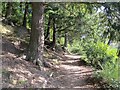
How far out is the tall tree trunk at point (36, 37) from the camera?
962 cm

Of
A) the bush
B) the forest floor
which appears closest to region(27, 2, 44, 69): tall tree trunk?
the forest floor

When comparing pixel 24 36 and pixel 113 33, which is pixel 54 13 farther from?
pixel 113 33

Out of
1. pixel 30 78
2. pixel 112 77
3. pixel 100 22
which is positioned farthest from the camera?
pixel 100 22

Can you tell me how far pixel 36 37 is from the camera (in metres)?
9.73

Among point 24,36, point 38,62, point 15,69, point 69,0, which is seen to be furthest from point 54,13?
point 15,69

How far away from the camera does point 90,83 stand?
9.05 meters

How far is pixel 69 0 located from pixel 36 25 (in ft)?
9.53

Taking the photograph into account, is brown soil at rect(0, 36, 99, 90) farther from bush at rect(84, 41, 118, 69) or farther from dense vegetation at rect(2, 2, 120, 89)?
bush at rect(84, 41, 118, 69)

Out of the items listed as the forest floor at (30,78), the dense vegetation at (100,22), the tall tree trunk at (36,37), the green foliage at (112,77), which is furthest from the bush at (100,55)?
the tall tree trunk at (36,37)

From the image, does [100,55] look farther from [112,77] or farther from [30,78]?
[30,78]

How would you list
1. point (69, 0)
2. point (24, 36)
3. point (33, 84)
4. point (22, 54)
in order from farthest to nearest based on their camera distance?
point (24, 36)
point (69, 0)
point (22, 54)
point (33, 84)

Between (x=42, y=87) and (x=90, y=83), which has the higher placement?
(x=42, y=87)

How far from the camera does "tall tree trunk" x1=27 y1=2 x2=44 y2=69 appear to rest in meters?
9.62

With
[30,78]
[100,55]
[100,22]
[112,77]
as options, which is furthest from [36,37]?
[100,22]
